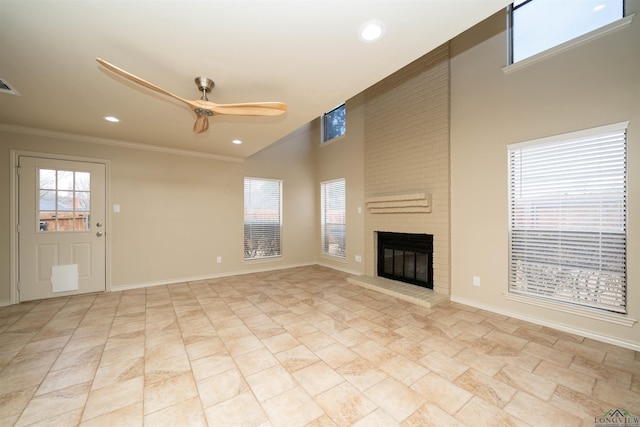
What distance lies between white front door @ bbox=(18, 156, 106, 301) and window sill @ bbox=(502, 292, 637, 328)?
19.4 feet

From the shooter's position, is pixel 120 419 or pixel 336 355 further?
pixel 336 355

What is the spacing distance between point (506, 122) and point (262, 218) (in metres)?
4.53

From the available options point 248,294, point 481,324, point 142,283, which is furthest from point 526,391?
point 142,283

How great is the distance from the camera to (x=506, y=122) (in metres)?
2.99

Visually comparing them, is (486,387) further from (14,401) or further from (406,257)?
(14,401)

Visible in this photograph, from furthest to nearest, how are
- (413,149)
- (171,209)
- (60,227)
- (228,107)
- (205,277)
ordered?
1. (205,277)
2. (171,209)
3. (413,149)
4. (60,227)
5. (228,107)

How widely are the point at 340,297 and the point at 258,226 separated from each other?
2636 mm

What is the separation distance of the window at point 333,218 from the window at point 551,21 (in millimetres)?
3439

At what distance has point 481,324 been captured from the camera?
2.77 metres

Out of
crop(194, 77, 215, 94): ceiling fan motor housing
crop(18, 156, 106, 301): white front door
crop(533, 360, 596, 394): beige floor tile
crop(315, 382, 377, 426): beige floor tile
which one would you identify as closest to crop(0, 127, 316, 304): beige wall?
crop(18, 156, 106, 301): white front door

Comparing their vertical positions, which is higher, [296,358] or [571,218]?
[571,218]

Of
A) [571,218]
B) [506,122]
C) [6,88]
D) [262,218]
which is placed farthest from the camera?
[262,218]

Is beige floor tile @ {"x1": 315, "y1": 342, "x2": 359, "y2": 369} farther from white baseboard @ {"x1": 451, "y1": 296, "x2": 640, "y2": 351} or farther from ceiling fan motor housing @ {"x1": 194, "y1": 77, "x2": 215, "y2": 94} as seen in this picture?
ceiling fan motor housing @ {"x1": 194, "y1": 77, "x2": 215, "y2": 94}

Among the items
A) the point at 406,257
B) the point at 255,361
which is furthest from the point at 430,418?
the point at 406,257
